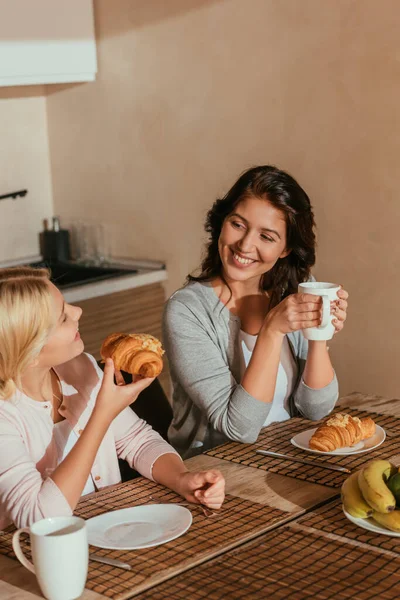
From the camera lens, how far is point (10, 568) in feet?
4.21

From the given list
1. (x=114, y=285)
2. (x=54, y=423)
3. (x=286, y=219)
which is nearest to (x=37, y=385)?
(x=54, y=423)

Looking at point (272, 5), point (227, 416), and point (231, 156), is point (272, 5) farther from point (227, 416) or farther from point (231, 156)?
point (227, 416)

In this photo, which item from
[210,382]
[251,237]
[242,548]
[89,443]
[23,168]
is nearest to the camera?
[242,548]

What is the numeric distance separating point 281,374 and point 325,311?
0.42 m

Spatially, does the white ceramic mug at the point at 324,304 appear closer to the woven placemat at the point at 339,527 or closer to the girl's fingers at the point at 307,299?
the girl's fingers at the point at 307,299

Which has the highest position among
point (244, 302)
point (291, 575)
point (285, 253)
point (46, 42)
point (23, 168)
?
point (46, 42)

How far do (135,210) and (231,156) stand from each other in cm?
51

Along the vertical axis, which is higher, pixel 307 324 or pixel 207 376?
pixel 307 324

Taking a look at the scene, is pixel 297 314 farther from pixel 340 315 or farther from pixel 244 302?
pixel 244 302

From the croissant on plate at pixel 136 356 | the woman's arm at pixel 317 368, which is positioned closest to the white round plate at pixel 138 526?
the croissant on plate at pixel 136 356

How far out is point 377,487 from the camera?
1.35 meters

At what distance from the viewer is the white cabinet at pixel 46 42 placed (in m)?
2.93

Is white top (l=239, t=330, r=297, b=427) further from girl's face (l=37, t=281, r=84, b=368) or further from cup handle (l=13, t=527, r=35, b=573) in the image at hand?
cup handle (l=13, t=527, r=35, b=573)

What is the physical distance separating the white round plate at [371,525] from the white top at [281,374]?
0.69m
